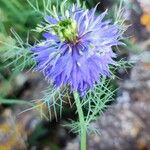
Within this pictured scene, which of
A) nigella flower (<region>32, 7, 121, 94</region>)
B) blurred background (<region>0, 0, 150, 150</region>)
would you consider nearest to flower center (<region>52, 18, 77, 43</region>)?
nigella flower (<region>32, 7, 121, 94</region>)

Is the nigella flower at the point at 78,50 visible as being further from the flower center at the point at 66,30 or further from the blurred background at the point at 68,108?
the blurred background at the point at 68,108

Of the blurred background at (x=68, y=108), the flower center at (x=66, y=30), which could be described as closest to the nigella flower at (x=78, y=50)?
the flower center at (x=66, y=30)

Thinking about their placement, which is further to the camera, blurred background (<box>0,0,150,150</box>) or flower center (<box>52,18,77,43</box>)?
blurred background (<box>0,0,150,150</box>)

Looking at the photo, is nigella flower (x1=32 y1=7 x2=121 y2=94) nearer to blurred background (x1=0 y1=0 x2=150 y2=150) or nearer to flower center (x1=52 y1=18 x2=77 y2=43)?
flower center (x1=52 y1=18 x2=77 y2=43)

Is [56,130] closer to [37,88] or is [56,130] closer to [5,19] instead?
[37,88]

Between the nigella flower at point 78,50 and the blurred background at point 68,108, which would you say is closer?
the nigella flower at point 78,50
